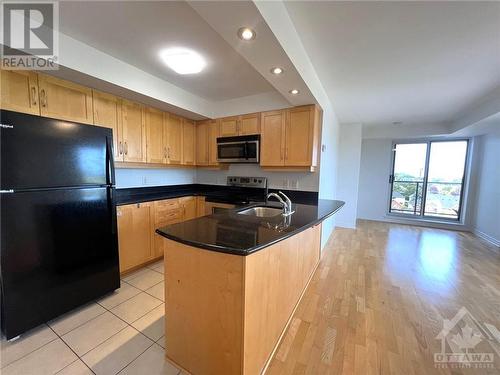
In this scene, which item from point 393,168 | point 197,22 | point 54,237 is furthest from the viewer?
point 393,168

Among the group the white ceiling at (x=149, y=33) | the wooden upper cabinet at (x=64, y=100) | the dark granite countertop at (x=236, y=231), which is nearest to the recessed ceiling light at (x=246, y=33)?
the white ceiling at (x=149, y=33)

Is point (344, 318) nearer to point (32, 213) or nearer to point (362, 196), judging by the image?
point (32, 213)

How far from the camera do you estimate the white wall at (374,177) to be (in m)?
5.75

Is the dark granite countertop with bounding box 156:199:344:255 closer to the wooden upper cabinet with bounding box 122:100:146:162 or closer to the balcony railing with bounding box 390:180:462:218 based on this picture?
the wooden upper cabinet with bounding box 122:100:146:162

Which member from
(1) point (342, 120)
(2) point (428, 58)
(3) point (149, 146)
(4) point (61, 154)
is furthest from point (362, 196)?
(4) point (61, 154)

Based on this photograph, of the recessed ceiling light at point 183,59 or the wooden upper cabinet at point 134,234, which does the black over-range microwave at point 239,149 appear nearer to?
the recessed ceiling light at point 183,59

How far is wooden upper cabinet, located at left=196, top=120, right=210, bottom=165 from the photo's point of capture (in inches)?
147

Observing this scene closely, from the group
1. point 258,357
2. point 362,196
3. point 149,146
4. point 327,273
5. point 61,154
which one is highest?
point 149,146

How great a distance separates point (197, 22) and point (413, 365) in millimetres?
2989

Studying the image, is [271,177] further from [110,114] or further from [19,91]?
[19,91]

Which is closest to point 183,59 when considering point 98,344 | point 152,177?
point 152,177

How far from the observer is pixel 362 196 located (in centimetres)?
608

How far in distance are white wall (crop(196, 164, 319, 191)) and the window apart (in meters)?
3.97

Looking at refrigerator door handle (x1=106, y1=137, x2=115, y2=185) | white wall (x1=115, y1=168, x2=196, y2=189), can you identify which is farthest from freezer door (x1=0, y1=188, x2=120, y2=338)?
white wall (x1=115, y1=168, x2=196, y2=189)
